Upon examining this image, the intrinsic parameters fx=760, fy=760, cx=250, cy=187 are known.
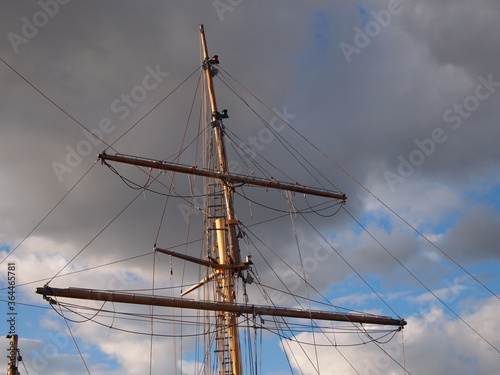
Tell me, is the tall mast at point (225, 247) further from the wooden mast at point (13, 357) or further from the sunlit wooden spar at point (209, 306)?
the wooden mast at point (13, 357)

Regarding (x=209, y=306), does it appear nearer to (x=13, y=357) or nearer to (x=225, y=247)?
(x=225, y=247)

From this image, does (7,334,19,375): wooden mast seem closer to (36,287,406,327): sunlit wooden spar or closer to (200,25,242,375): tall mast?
(36,287,406,327): sunlit wooden spar

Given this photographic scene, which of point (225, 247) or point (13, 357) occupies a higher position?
point (225, 247)

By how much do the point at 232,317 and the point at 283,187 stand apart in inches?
305

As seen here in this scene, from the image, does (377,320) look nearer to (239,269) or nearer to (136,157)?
(239,269)

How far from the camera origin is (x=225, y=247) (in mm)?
38531

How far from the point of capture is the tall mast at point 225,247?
36.0 m

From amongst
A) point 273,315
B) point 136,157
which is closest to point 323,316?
point 273,315

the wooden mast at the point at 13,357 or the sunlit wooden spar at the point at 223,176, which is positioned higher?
the sunlit wooden spar at the point at 223,176

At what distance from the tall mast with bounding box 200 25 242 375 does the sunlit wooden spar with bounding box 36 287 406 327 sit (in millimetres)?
1060

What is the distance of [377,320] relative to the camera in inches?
1574

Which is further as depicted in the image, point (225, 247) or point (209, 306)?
point (225, 247)

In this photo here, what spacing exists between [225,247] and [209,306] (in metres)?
4.31

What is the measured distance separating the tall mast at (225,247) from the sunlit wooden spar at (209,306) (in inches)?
41.7
